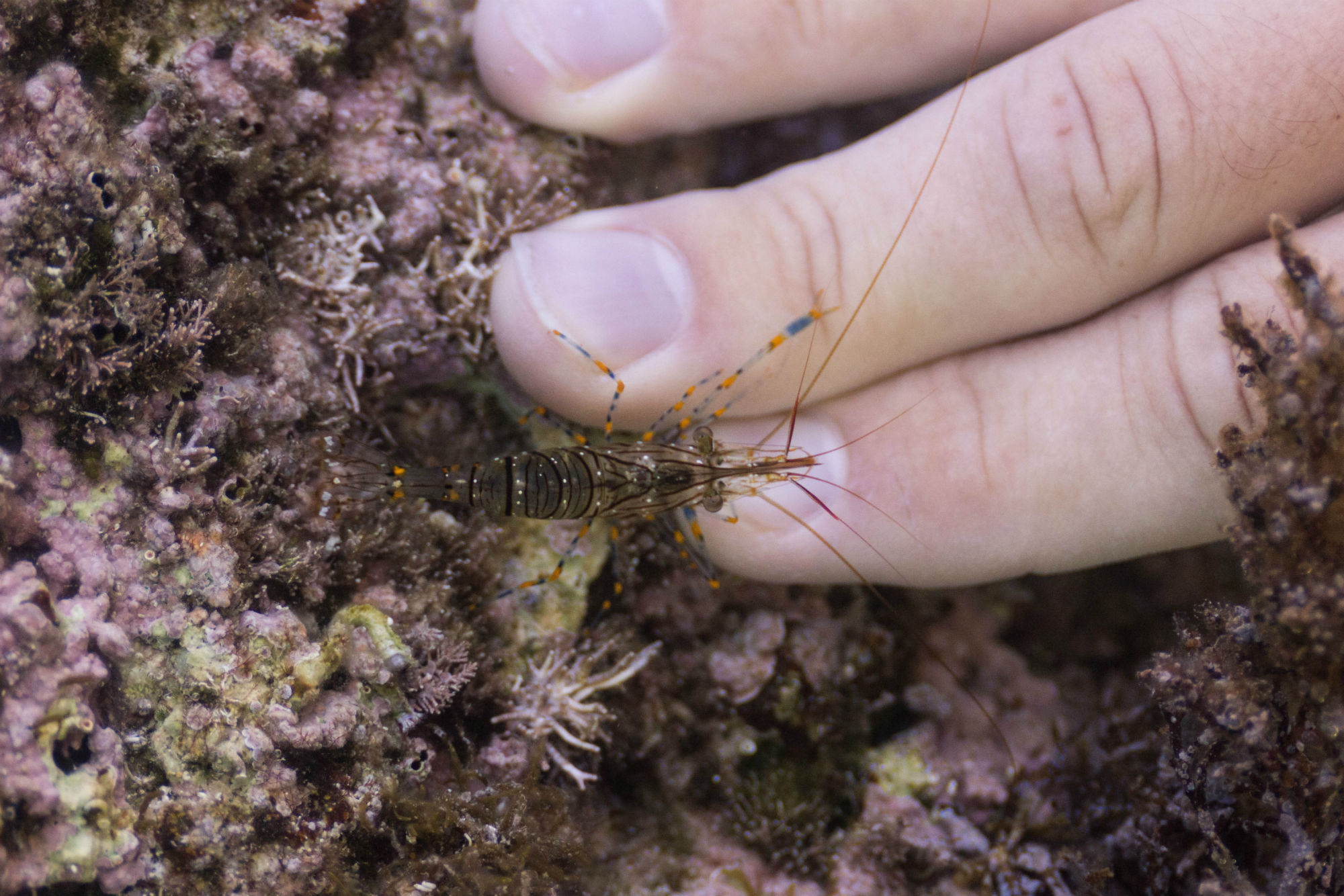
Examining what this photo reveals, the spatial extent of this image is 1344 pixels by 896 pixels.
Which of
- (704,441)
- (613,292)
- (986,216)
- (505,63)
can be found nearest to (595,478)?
(704,441)

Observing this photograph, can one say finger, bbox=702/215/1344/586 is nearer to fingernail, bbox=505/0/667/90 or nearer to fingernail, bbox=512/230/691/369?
fingernail, bbox=512/230/691/369

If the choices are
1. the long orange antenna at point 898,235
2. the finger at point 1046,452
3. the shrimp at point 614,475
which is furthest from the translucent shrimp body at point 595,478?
the long orange antenna at point 898,235

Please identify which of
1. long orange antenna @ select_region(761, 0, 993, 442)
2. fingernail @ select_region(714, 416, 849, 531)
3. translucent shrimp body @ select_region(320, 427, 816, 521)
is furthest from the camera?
fingernail @ select_region(714, 416, 849, 531)

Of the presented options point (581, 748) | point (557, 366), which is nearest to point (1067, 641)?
point (581, 748)

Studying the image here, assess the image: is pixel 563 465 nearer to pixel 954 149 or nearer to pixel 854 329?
pixel 854 329

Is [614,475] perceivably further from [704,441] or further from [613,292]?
[613,292]

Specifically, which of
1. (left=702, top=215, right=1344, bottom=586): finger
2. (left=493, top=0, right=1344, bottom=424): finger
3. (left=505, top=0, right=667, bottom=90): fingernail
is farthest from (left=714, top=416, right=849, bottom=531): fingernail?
(left=505, top=0, right=667, bottom=90): fingernail

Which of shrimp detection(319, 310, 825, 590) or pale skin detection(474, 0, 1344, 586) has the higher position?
pale skin detection(474, 0, 1344, 586)
